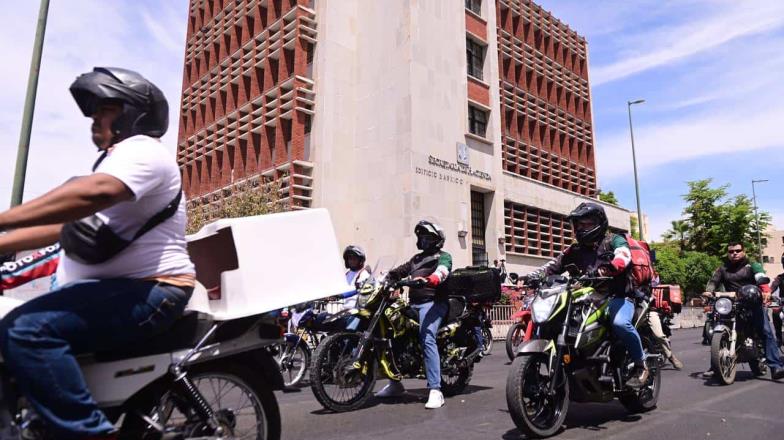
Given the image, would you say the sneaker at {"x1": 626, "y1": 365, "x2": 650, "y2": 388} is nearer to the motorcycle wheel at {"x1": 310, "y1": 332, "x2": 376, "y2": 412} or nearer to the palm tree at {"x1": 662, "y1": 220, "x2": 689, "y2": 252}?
the motorcycle wheel at {"x1": 310, "y1": 332, "x2": 376, "y2": 412}

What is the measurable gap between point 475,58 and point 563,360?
25322mm

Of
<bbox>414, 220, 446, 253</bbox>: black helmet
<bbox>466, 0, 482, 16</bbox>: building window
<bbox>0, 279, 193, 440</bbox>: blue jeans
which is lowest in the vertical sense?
<bbox>0, 279, 193, 440</bbox>: blue jeans

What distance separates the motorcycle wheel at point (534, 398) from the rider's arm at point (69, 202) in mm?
3177

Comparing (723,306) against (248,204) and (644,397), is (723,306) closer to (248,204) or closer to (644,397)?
(644,397)

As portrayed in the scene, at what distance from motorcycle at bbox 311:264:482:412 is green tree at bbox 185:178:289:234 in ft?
46.9

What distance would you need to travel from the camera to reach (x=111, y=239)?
7.09 feet

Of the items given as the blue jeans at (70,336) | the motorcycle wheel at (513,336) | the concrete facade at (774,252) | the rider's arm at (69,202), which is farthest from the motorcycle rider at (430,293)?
the concrete facade at (774,252)

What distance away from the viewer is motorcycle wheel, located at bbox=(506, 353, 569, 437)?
4234mm

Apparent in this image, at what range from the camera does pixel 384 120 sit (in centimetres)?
2344

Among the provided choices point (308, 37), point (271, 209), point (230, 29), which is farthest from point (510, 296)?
point (230, 29)

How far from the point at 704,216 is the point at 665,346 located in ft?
140

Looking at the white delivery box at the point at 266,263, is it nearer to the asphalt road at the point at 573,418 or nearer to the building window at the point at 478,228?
the asphalt road at the point at 573,418

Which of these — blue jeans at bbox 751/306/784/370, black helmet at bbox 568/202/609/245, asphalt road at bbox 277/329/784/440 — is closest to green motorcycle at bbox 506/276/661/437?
asphalt road at bbox 277/329/784/440

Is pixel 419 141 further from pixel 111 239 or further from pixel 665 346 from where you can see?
pixel 111 239
